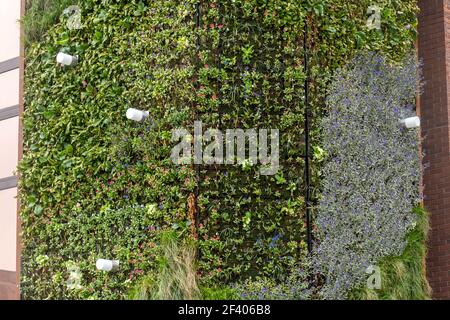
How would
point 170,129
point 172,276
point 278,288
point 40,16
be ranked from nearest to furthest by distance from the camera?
point 172,276 < point 278,288 < point 170,129 < point 40,16

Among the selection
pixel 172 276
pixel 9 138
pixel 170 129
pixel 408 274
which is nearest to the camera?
pixel 172 276

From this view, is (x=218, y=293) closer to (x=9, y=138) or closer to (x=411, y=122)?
(x=411, y=122)

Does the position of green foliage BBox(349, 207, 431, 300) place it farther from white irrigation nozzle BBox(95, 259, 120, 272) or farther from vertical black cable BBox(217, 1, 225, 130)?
white irrigation nozzle BBox(95, 259, 120, 272)

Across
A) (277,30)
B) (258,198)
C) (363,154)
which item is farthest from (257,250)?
(277,30)

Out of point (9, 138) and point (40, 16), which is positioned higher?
point (40, 16)

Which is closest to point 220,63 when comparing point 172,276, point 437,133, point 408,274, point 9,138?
point 172,276
